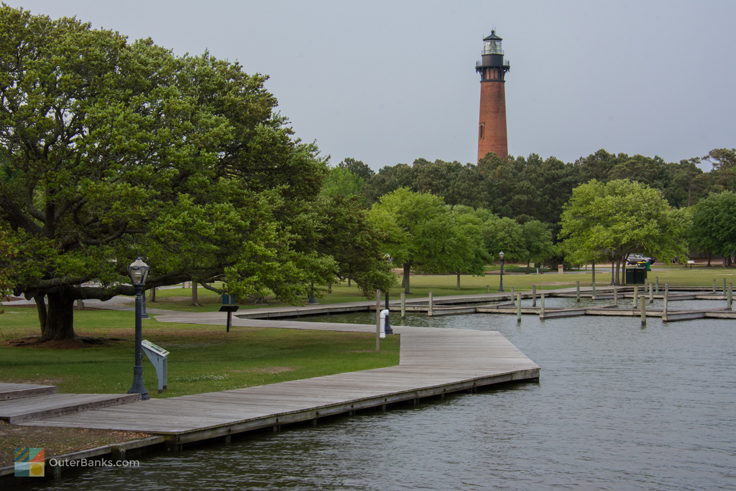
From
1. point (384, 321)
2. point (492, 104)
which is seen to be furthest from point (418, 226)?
point (492, 104)

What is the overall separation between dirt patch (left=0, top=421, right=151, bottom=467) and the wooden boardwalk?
1.39ft

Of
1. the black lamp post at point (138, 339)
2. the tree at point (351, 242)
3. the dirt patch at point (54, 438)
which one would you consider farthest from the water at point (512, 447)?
the tree at point (351, 242)

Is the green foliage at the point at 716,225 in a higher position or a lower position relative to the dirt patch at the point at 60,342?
higher

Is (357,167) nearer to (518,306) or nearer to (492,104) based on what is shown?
(492,104)

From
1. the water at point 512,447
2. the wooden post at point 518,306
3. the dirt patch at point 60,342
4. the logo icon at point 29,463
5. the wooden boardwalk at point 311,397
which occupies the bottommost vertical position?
the water at point 512,447

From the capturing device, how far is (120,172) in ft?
101

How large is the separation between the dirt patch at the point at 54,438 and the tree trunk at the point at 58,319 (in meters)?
16.9

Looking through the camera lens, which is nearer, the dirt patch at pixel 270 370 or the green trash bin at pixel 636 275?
the dirt patch at pixel 270 370

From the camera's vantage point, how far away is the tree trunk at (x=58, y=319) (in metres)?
35.5

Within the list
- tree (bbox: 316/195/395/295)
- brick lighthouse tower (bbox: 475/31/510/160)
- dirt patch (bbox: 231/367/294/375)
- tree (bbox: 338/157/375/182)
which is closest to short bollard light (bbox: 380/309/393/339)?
tree (bbox: 316/195/395/295)

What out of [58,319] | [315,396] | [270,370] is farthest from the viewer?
[58,319]

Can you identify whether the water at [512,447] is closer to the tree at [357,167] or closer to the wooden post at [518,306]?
the wooden post at [518,306]

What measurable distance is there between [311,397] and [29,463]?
827cm

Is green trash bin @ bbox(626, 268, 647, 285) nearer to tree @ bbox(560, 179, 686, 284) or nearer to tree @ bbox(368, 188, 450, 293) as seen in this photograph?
tree @ bbox(560, 179, 686, 284)
